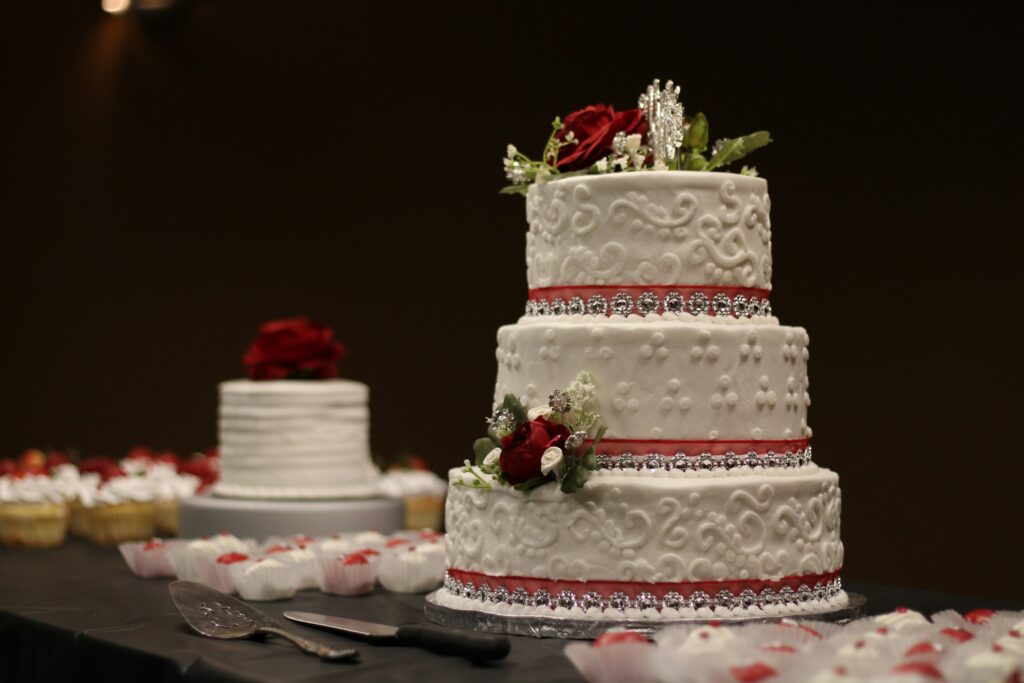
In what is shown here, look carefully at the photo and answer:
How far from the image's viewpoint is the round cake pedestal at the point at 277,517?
4898mm

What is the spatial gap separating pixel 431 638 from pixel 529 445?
0.53m

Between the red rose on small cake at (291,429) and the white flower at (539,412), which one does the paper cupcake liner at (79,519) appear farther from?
the white flower at (539,412)

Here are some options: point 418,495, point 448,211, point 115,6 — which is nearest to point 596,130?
point 418,495

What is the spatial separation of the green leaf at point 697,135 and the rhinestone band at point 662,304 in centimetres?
40

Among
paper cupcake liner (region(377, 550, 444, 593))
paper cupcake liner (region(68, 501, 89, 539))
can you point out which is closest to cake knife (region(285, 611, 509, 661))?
paper cupcake liner (region(377, 550, 444, 593))

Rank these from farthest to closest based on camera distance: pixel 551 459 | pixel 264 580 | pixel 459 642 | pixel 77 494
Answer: pixel 77 494 → pixel 264 580 → pixel 551 459 → pixel 459 642

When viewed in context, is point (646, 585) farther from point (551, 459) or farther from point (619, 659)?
point (619, 659)

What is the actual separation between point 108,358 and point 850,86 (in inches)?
212

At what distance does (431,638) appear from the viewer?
271 cm

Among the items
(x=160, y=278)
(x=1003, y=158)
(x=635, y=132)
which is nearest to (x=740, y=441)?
(x=635, y=132)

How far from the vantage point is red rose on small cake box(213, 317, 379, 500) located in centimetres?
510

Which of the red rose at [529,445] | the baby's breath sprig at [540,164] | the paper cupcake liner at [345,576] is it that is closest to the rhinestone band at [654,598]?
the red rose at [529,445]

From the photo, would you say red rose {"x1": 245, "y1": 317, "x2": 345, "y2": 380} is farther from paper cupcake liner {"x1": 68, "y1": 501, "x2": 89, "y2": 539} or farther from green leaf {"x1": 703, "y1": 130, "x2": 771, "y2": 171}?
green leaf {"x1": 703, "y1": 130, "x2": 771, "y2": 171}

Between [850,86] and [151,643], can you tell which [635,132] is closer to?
[151,643]
